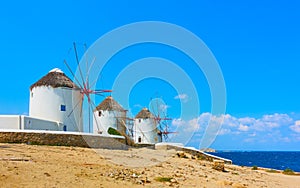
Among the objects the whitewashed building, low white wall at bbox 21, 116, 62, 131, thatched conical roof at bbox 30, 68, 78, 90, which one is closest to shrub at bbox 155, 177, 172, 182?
low white wall at bbox 21, 116, 62, 131

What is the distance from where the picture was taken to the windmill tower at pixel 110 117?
48875mm

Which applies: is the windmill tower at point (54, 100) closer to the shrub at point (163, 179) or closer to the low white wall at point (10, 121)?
the low white wall at point (10, 121)

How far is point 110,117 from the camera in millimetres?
49219

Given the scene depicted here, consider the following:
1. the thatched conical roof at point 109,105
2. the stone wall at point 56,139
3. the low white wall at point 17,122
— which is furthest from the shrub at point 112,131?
the low white wall at point 17,122

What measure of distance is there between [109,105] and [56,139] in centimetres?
2609

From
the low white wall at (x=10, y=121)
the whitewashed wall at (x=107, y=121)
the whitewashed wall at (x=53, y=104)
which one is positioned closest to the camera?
the low white wall at (x=10, y=121)

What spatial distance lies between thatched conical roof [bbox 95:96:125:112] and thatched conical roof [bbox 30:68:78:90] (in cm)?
1536

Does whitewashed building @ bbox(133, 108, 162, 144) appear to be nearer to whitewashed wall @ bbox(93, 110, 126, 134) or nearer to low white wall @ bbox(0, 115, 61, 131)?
whitewashed wall @ bbox(93, 110, 126, 134)

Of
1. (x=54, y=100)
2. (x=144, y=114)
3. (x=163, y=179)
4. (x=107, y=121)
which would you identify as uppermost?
(x=144, y=114)

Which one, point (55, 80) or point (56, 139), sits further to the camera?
point (55, 80)

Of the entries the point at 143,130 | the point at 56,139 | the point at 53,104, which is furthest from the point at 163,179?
the point at 143,130

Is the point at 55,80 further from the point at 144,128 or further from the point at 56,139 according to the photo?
the point at 144,128

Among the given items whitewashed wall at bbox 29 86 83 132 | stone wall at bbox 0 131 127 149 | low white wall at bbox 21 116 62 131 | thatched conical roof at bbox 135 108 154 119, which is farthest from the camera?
thatched conical roof at bbox 135 108 154 119

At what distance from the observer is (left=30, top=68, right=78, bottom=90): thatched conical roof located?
3272cm
